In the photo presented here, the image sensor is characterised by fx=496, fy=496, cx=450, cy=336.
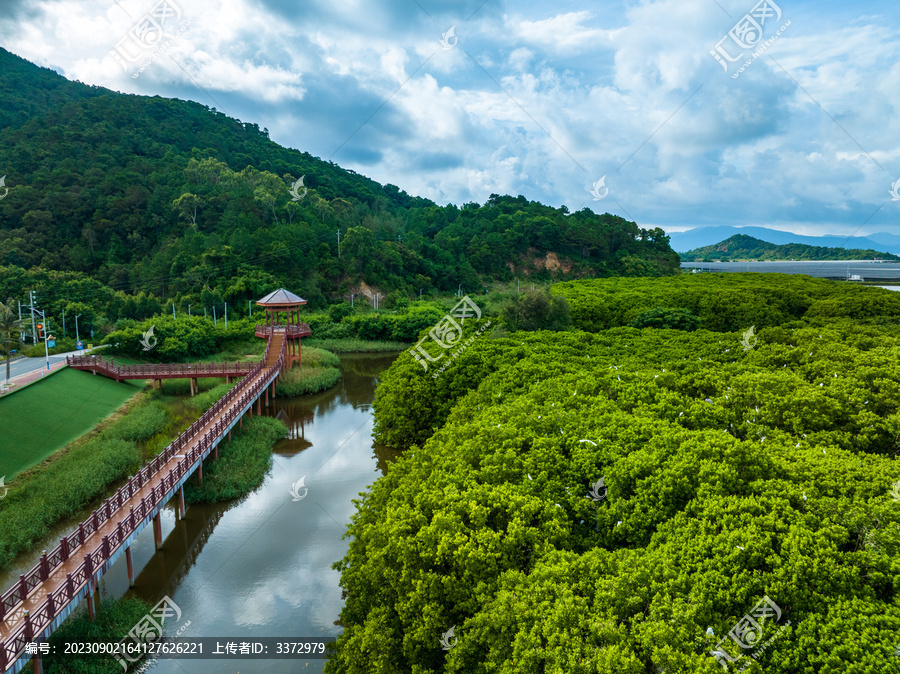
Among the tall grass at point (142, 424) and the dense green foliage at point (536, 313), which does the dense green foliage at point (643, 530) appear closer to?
the dense green foliage at point (536, 313)

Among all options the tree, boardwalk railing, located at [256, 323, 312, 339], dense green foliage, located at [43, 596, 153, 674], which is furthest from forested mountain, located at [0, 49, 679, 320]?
dense green foliage, located at [43, 596, 153, 674]

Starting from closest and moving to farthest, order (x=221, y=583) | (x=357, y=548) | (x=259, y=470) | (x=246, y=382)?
1. (x=357, y=548)
2. (x=221, y=583)
3. (x=259, y=470)
4. (x=246, y=382)

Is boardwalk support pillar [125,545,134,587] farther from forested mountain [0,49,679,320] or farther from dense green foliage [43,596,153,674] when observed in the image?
forested mountain [0,49,679,320]

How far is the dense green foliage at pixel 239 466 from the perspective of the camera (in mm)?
18047

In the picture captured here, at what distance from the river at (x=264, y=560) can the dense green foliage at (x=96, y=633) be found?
2.84 ft

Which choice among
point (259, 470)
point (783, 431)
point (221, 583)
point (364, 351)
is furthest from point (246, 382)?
point (783, 431)

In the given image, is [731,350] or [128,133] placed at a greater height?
[128,133]

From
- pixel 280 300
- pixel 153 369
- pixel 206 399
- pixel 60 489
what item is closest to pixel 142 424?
→ pixel 206 399

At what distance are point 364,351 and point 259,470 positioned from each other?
2832 cm

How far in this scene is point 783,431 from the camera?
37.7 feet

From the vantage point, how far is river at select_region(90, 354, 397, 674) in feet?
39.4

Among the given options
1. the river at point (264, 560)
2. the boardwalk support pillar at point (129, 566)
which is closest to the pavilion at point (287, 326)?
the river at point (264, 560)

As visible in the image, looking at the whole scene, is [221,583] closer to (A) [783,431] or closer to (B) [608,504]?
(B) [608,504]

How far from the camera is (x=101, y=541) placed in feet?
38.3
